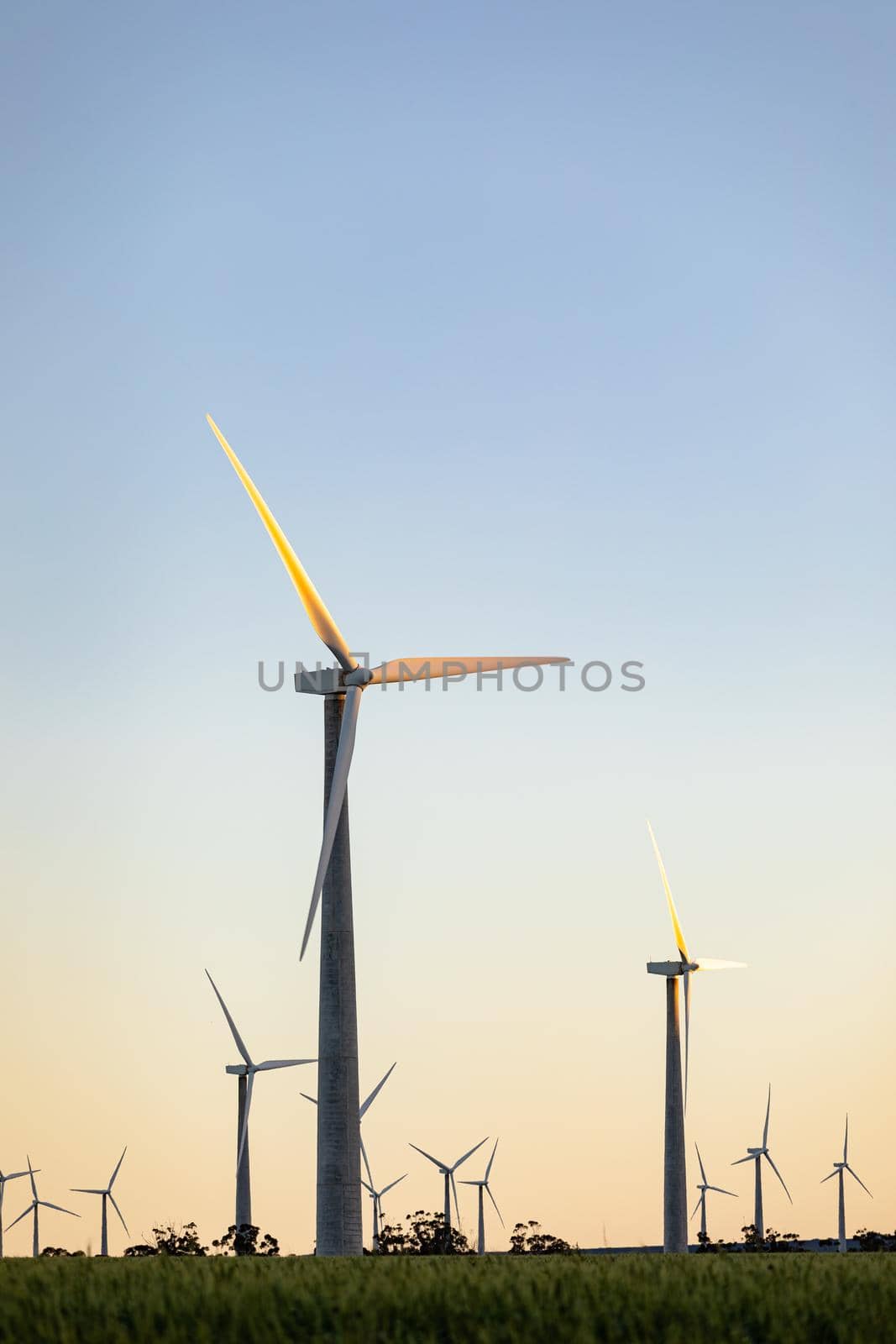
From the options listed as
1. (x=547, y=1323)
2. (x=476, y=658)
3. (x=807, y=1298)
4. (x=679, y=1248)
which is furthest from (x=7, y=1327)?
(x=679, y=1248)

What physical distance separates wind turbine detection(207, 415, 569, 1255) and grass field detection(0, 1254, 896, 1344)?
2813 cm

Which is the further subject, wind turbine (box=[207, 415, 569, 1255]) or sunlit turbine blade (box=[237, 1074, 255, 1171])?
sunlit turbine blade (box=[237, 1074, 255, 1171])

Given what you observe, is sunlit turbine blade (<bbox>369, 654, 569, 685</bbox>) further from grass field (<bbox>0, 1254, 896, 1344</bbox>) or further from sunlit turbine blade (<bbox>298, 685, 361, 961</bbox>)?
grass field (<bbox>0, 1254, 896, 1344</bbox>)

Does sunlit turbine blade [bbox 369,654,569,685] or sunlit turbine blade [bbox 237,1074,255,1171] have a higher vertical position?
sunlit turbine blade [bbox 369,654,569,685]

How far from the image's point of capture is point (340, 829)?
217 feet

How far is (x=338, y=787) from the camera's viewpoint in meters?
64.1

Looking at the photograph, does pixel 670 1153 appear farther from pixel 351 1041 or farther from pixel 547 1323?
pixel 547 1323

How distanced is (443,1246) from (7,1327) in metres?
158

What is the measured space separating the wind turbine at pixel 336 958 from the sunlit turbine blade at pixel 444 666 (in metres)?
0.10

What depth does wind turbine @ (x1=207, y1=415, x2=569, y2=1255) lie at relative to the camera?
60.9 m

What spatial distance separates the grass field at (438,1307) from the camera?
970 inches

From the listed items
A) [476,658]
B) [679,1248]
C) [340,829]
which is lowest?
→ [679,1248]

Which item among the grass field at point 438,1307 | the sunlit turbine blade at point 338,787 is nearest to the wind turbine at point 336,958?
the sunlit turbine blade at point 338,787

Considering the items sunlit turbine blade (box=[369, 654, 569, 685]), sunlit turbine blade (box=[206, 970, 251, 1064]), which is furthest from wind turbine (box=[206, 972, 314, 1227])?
sunlit turbine blade (box=[369, 654, 569, 685])
